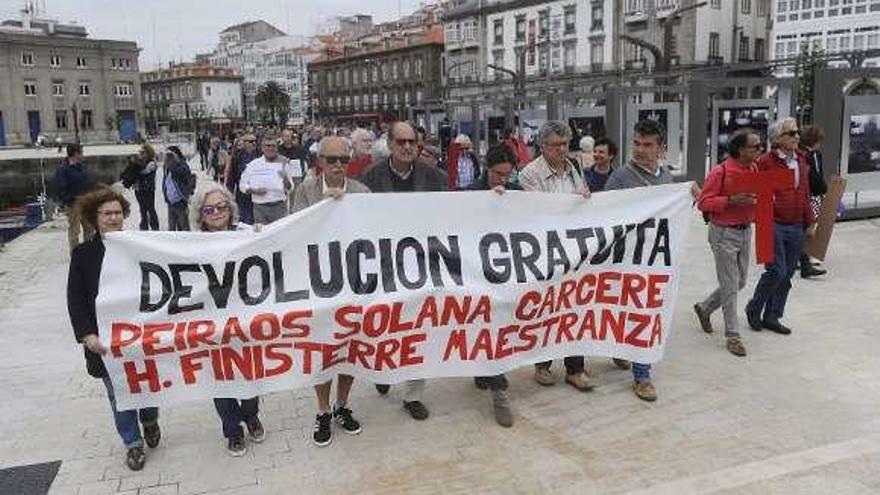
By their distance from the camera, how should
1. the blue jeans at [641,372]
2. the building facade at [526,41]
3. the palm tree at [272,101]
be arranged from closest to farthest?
the blue jeans at [641,372] → the building facade at [526,41] → the palm tree at [272,101]

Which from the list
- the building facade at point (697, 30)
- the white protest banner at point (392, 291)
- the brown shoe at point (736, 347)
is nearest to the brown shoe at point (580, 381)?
the white protest banner at point (392, 291)

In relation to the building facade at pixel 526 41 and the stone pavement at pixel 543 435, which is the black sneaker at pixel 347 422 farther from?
the building facade at pixel 526 41

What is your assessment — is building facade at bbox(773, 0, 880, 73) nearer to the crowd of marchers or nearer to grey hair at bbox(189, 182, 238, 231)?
the crowd of marchers

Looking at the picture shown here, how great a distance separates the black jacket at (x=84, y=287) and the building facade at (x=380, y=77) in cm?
7956

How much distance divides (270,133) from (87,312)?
6118 millimetres

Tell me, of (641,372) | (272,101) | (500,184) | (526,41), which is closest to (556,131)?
(500,184)

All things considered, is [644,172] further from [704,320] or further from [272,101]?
[272,101]

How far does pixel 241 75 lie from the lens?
137 meters

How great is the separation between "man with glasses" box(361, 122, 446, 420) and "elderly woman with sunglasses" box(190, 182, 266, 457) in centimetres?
100

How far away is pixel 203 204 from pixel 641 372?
2.98m

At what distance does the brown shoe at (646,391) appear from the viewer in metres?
4.96

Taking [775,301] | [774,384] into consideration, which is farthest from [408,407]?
[775,301]

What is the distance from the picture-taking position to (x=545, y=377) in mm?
5301

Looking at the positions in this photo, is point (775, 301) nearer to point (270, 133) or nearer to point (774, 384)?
point (774, 384)
